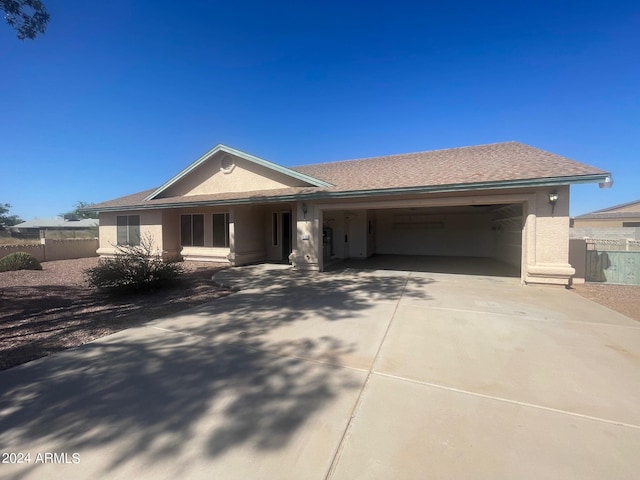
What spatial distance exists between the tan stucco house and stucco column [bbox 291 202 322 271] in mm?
41

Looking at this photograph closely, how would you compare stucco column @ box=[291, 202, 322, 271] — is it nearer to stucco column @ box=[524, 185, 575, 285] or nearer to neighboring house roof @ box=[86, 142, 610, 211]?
neighboring house roof @ box=[86, 142, 610, 211]

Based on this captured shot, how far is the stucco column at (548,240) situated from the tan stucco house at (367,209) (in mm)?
25

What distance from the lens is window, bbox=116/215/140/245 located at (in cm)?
1546

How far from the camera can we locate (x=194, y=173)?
14.7 meters

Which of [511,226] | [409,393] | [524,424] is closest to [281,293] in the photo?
[409,393]

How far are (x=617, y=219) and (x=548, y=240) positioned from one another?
3587 cm

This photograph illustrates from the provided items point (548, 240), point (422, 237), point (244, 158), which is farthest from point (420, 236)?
point (244, 158)

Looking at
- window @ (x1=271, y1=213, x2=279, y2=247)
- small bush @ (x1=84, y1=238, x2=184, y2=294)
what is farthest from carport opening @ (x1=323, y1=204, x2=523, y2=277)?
small bush @ (x1=84, y1=238, x2=184, y2=294)

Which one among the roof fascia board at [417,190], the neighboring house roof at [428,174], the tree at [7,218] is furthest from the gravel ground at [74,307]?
the tree at [7,218]

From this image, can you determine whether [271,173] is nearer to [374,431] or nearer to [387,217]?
[387,217]

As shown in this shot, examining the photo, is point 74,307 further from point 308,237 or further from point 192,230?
point 192,230

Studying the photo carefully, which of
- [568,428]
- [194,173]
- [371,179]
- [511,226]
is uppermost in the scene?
[194,173]

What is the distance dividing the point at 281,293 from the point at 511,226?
10960 millimetres

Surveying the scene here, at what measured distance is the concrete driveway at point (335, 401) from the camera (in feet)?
7.25
